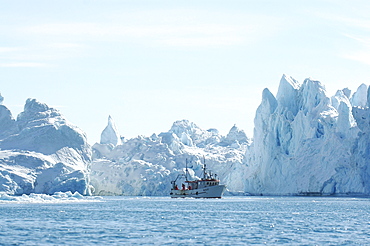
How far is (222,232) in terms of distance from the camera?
32.1 meters

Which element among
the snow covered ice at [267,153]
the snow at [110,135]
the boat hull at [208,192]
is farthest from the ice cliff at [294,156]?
the snow at [110,135]

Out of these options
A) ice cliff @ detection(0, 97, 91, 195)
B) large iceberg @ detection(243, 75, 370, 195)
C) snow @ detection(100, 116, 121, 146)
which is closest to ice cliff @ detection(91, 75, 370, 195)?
large iceberg @ detection(243, 75, 370, 195)

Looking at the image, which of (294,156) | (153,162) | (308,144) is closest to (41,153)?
(153,162)

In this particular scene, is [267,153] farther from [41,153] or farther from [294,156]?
[41,153]

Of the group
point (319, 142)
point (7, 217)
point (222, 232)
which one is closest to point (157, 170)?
point (319, 142)

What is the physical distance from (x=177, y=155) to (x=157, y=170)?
10003 millimetres

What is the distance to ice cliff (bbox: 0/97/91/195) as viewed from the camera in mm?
95688

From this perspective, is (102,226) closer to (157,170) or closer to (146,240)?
(146,240)

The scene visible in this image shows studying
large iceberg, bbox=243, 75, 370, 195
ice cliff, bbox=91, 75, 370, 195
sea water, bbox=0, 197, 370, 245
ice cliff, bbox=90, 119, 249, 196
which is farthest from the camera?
ice cliff, bbox=90, 119, 249, 196

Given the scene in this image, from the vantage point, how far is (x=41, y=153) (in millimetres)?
103438

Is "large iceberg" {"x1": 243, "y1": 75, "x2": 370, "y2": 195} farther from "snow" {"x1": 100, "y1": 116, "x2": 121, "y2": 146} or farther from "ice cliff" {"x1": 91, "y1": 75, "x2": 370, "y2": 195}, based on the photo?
"snow" {"x1": 100, "y1": 116, "x2": 121, "y2": 146}

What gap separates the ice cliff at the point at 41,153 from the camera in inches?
3767

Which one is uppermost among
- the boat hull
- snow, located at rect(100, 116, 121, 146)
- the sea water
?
snow, located at rect(100, 116, 121, 146)

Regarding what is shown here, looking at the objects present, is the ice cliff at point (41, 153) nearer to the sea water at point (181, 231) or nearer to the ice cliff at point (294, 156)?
the ice cliff at point (294, 156)
